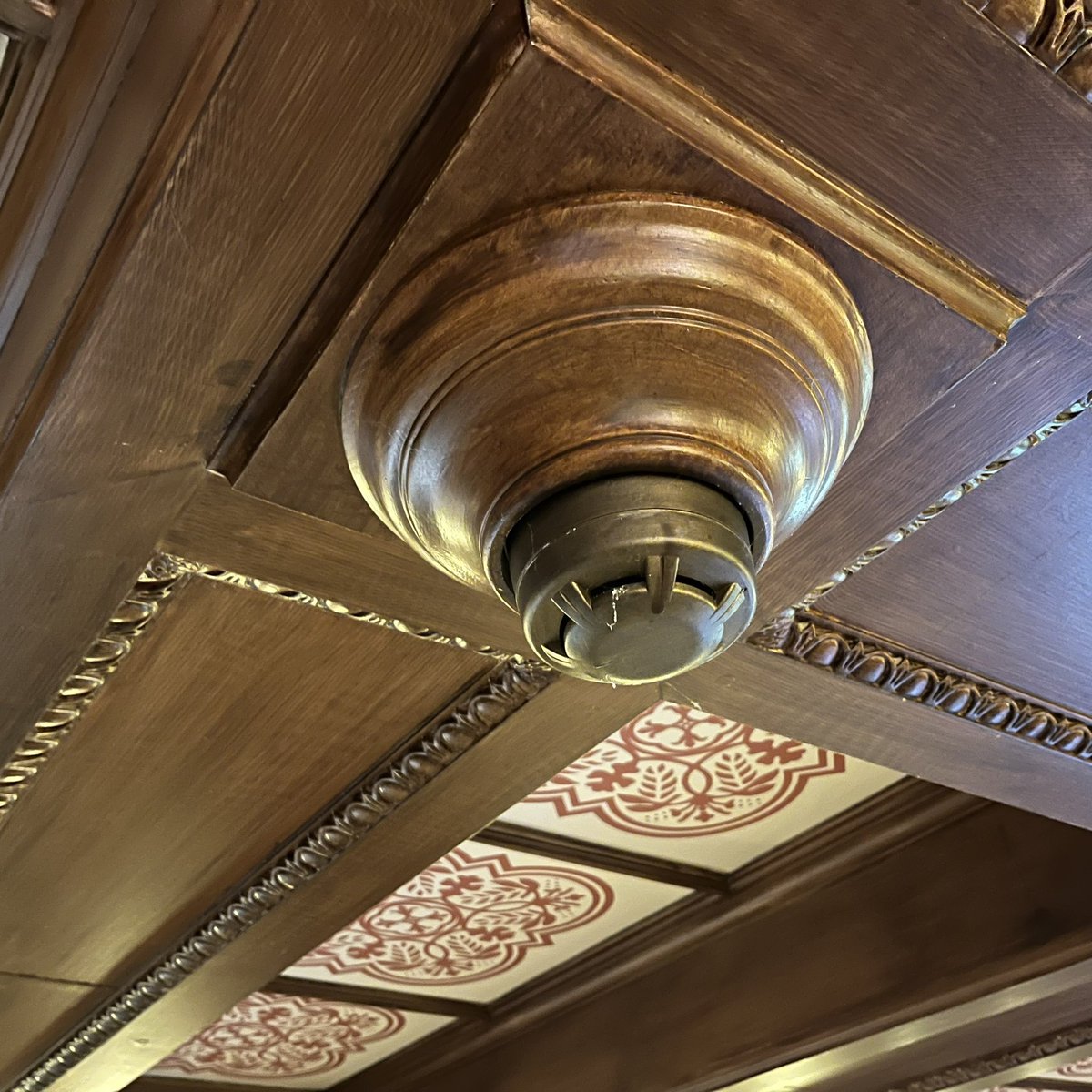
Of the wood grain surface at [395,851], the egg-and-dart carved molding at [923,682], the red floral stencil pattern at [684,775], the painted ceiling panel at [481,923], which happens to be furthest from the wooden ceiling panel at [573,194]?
the painted ceiling panel at [481,923]

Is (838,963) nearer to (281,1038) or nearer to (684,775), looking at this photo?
(684,775)

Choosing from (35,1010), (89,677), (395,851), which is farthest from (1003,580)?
(35,1010)

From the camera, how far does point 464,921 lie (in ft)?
8.07

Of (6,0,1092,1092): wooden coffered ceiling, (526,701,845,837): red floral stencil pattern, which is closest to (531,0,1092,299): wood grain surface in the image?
(6,0,1092,1092): wooden coffered ceiling

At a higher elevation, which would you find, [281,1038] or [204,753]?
[281,1038]

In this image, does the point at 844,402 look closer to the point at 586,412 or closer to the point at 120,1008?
the point at 586,412

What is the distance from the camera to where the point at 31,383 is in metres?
0.84

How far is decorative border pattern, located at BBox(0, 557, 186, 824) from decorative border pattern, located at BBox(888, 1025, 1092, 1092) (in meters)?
1.99

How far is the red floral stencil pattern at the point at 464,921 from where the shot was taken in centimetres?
231

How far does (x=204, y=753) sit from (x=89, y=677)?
206 mm

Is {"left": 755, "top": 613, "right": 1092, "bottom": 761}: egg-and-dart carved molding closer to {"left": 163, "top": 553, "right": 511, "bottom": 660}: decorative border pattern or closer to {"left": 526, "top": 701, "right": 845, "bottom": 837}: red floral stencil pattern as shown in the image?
{"left": 163, "top": 553, "right": 511, "bottom": 660}: decorative border pattern

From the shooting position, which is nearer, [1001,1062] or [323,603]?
[323,603]

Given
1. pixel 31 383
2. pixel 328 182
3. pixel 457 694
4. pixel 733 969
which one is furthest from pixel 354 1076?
pixel 328 182

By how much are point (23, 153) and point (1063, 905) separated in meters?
1.92
